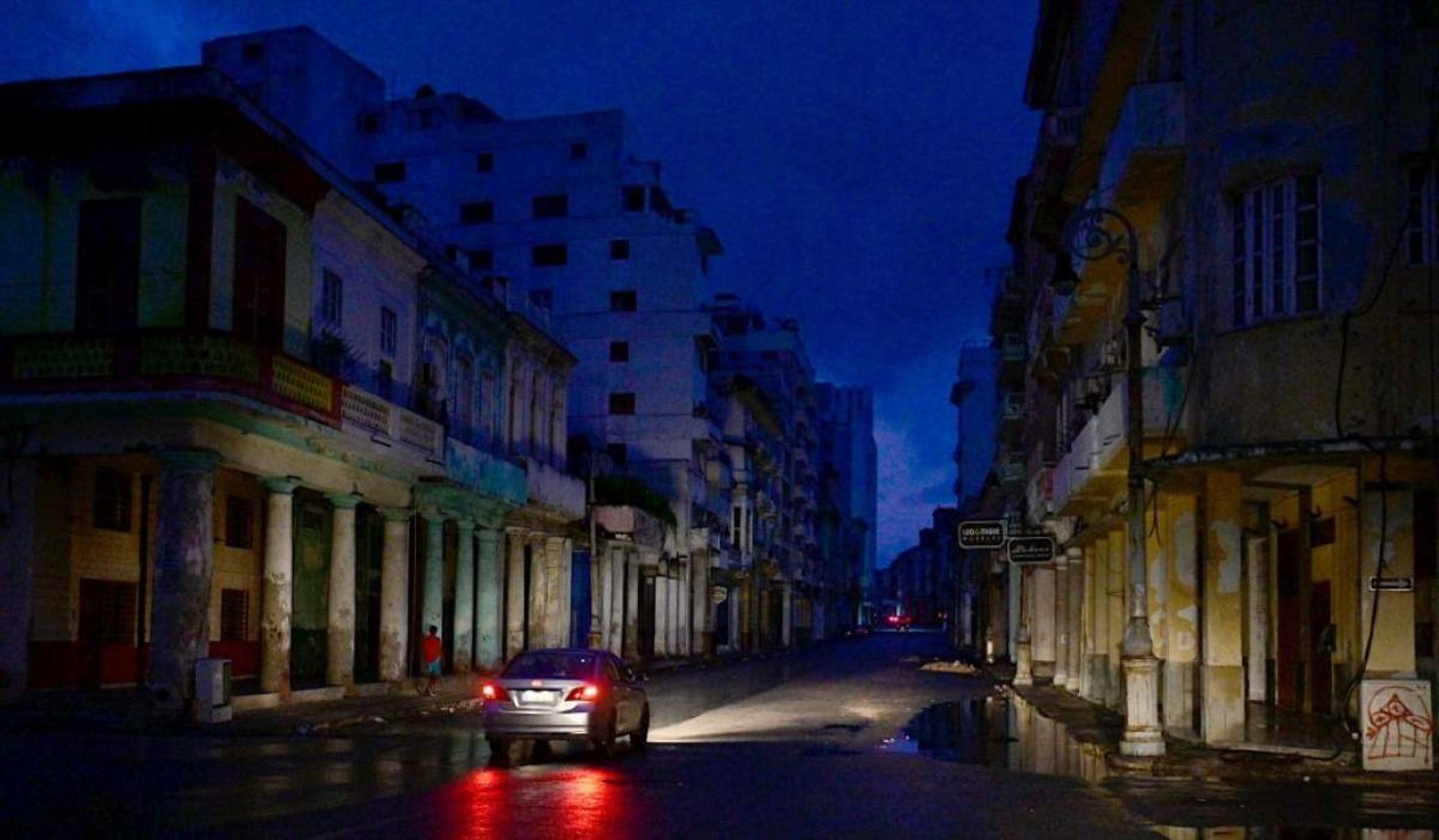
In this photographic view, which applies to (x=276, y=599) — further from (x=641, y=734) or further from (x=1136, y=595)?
(x=1136, y=595)

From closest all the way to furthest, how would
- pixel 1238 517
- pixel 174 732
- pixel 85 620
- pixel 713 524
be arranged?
pixel 1238 517, pixel 174 732, pixel 85 620, pixel 713 524

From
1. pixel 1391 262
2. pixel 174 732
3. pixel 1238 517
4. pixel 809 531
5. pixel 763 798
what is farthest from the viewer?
pixel 809 531

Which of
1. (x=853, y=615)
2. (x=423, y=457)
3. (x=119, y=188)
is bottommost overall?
(x=853, y=615)

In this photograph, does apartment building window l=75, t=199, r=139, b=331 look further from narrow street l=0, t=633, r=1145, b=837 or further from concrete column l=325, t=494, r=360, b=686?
narrow street l=0, t=633, r=1145, b=837

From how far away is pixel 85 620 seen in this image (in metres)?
26.8

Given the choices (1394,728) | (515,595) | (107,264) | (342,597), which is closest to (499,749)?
(1394,728)

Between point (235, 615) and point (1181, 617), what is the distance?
19248mm

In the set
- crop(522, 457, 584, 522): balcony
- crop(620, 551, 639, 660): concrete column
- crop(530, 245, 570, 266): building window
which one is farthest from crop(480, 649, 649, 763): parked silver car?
crop(530, 245, 570, 266): building window

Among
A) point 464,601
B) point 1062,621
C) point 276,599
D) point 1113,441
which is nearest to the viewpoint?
point 1113,441

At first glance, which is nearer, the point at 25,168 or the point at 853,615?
the point at 25,168

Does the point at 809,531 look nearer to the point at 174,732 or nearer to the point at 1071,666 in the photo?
the point at 1071,666

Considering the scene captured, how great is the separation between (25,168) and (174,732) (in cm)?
998

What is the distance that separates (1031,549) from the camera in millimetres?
26500

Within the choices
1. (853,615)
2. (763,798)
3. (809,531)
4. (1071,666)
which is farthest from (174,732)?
(853,615)
